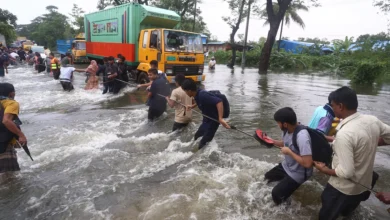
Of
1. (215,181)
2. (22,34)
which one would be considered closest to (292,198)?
(215,181)

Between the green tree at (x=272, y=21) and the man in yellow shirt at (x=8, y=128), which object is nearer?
the man in yellow shirt at (x=8, y=128)

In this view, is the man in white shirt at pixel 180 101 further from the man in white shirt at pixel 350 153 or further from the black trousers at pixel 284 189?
the man in white shirt at pixel 350 153

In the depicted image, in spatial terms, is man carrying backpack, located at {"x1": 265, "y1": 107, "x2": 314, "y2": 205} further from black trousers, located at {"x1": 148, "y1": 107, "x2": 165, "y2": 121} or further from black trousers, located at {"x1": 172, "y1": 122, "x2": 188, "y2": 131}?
black trousers, located at {"x1": 148, "y1": 107, "x2": 165, "y2": 121}

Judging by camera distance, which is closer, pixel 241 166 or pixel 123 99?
pixel 241 166

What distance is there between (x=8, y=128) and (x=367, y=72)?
15909 mm

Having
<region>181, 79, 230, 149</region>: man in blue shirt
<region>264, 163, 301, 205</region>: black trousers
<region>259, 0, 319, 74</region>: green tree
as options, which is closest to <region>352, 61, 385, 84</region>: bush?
<region>259, 0, 319, 74</region>: green tree

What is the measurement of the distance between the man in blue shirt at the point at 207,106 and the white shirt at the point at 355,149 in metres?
1.96

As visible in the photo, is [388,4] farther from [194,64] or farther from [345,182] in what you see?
[345,182]

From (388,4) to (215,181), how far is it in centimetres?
1717

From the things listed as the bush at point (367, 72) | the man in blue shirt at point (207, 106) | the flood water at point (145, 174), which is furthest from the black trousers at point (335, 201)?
the bush at point (367, 72)

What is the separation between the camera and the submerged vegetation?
14594mm

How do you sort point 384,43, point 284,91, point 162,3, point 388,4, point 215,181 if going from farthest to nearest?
point 162,3 → point 384,43 → point 388,4 → point 284,91 → point 215,181

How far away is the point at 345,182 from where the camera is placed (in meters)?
2.50

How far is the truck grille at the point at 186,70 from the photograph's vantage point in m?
10.7
